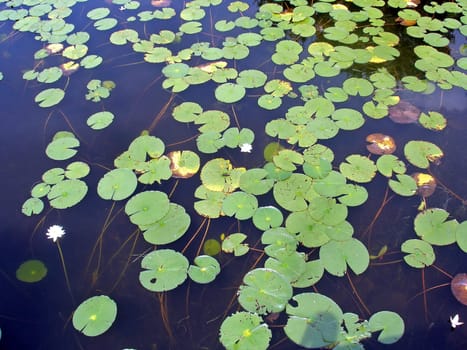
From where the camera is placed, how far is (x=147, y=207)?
2729mm

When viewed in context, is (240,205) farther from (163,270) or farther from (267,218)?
(163,270)

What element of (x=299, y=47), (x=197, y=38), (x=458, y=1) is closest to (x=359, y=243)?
(x=299, y=47)

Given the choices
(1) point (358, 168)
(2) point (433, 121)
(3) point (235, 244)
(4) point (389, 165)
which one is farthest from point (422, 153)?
(3) point (235, 244)

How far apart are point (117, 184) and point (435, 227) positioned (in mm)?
2171

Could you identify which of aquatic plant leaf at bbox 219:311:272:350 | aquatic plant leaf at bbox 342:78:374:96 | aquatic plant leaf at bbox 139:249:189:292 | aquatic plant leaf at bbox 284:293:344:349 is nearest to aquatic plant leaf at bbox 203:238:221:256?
aquatic plant leaf at bbox 139:249:189:292

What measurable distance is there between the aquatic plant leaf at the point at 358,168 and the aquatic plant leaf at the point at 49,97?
253 centimetres

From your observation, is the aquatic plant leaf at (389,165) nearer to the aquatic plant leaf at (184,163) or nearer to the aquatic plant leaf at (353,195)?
the aquatic plant leaf at (353,195)

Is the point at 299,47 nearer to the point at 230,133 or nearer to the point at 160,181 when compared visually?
the point at 230,133

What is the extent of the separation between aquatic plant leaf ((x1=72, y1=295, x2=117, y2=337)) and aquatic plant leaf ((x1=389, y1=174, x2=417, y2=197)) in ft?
6.55

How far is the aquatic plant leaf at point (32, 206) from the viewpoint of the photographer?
9.18ft

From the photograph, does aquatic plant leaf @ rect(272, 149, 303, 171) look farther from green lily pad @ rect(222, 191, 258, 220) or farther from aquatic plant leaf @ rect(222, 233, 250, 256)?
aquatic plant leaf @ rect(222, 233, 250, 256)

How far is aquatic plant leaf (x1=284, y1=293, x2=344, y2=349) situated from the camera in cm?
214

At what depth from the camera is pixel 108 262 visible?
8.38 feet

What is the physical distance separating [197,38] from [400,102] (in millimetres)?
2123
